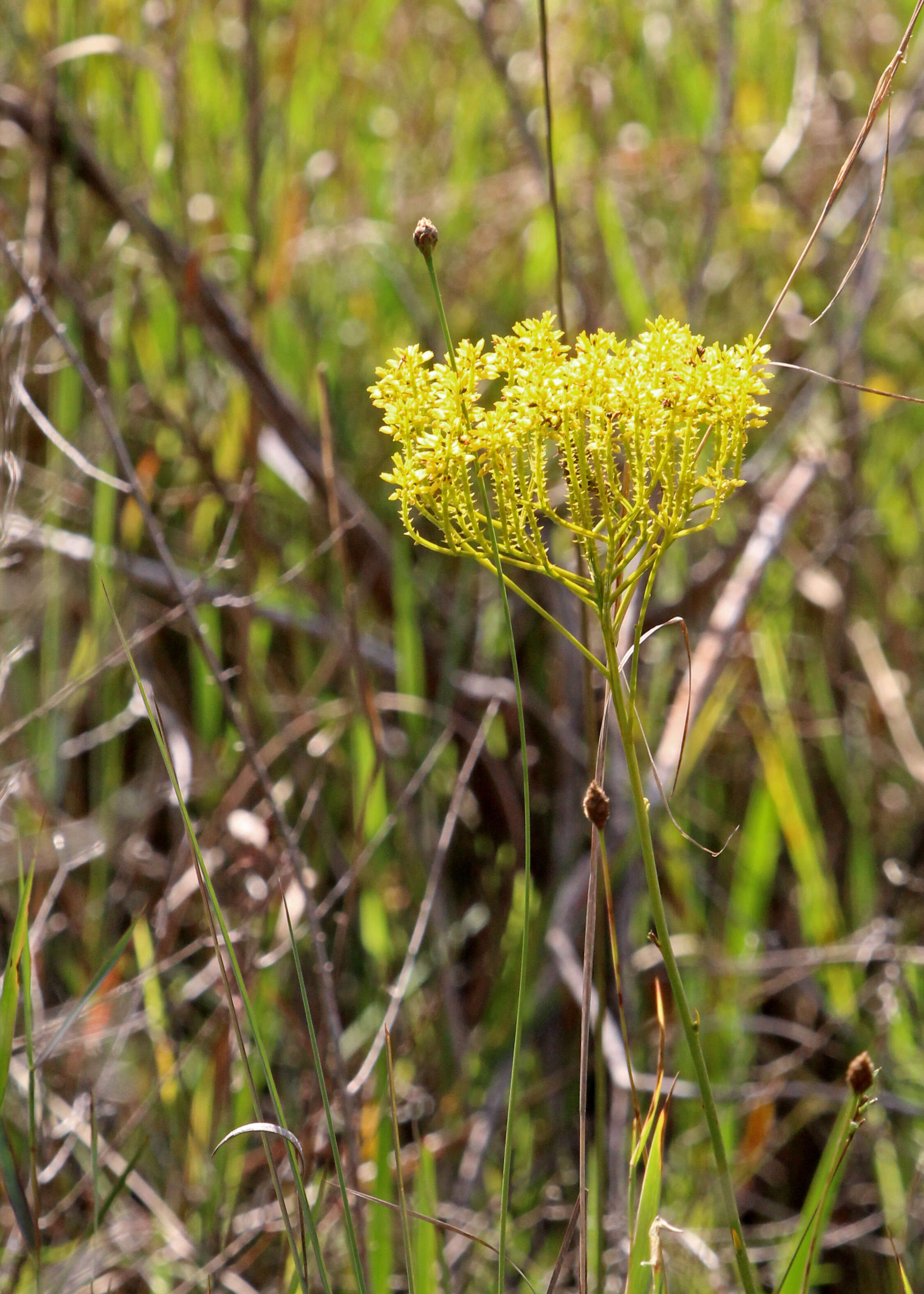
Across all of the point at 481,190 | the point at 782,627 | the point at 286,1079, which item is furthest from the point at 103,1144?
the point at 481,190

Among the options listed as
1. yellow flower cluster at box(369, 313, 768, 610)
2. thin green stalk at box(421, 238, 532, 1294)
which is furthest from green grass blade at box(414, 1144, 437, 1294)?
yellow flower cluster at box(369, 313, 768, 610)

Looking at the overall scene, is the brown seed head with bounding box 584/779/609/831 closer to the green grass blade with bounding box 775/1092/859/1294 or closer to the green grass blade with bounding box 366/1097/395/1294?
the green grass blade with bounding box 775/1092/859/1294

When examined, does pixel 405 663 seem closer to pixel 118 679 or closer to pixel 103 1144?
pixel 118 679

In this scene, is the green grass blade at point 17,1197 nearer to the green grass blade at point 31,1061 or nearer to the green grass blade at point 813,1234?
the green grass blade at point 31,1061

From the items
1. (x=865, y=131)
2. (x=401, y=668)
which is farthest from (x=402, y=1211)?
(x=401, y=668)

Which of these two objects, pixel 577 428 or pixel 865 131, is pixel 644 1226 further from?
pixel 865 131

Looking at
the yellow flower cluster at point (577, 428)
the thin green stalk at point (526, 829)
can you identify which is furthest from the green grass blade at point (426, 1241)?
the yellow flower cluster at point (577, 428)

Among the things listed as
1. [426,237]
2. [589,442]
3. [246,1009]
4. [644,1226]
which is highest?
[426,237]

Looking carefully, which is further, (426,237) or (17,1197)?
(17,1197)
